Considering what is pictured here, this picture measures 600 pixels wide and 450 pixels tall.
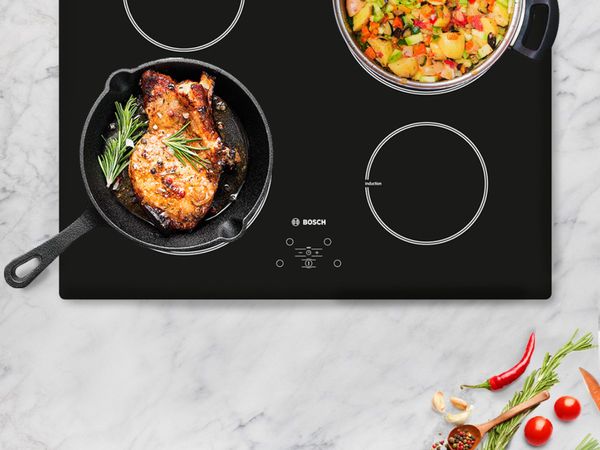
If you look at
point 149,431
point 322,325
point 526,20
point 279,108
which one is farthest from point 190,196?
point 526,20

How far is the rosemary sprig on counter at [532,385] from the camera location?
1.13 metres

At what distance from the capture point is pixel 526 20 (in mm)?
Result: 1045

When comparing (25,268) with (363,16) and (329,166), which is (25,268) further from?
(363,16)

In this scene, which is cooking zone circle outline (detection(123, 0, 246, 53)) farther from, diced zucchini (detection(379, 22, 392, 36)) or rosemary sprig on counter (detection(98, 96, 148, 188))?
diced zucchini (detection(379, 22, 392, 36))

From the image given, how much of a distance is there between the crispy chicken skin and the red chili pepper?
55 centimetres

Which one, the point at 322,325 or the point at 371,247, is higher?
the point at 371,247

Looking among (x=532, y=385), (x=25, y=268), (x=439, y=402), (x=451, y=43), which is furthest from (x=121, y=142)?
(x=532, y=385)

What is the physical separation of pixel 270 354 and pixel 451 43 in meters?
0.57

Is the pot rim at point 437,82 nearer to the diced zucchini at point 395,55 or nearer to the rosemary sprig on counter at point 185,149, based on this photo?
the diced zucchini at point 395,55

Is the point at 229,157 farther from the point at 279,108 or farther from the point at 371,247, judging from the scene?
the point at 371,247

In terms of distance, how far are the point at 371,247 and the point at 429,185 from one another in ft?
0.44

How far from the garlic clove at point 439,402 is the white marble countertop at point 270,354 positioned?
0.01 m

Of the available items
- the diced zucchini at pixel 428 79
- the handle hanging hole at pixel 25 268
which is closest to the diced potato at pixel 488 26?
the diced zucchini at pixel 428 79

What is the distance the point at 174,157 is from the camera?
1021mm
